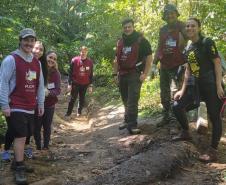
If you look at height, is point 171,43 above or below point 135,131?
above

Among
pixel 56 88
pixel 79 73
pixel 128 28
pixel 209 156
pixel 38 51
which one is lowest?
pixel 209 156

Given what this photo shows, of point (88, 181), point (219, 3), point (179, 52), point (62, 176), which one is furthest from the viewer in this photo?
point (219, 3)

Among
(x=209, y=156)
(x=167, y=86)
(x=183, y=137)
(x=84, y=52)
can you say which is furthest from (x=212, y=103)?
(x=84, y=52)

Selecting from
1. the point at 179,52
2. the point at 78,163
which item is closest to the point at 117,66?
the point at 179,52

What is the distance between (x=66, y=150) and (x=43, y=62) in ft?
6.55

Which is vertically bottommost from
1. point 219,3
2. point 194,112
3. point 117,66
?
point 194,112

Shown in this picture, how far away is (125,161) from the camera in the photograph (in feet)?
18.9

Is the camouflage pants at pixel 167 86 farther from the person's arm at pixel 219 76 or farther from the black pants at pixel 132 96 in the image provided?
the person's arm at pixel 219 76

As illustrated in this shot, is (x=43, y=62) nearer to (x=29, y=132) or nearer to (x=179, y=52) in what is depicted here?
(x=29, y=132)

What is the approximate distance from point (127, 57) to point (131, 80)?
1.53 feet

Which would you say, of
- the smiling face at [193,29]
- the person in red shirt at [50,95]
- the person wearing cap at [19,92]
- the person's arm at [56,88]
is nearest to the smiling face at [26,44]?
the person wearing cap at [19,92]

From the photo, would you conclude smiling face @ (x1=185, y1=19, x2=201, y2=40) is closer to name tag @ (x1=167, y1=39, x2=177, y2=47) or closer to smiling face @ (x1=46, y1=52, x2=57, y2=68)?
name tag @ (x1=167, y1=39, x2=177, y2=47)

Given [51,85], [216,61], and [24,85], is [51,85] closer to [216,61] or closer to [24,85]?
[24,85]

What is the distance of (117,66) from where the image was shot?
810cm
